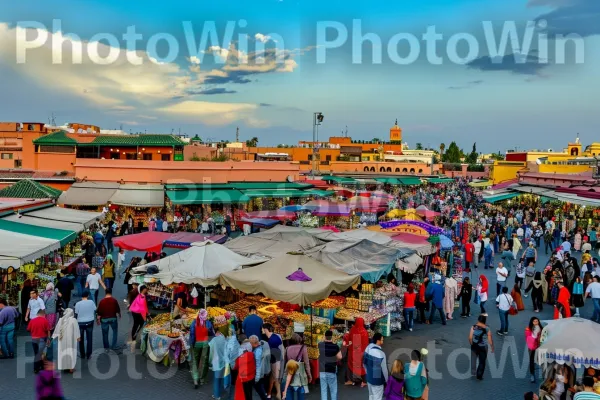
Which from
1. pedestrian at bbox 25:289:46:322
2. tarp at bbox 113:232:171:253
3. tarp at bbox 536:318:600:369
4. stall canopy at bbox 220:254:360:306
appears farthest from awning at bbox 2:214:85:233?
tarp at bbox 536:318:600:369

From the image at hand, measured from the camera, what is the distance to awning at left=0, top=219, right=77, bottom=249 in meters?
13.1

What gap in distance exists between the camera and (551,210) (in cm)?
3147

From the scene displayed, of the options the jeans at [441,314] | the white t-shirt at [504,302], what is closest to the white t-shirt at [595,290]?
the white t-shirt at [504,302]

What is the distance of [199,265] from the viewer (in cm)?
1058

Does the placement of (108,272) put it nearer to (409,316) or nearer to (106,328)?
(106,328)

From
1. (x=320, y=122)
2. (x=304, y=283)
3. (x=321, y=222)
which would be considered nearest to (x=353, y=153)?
(x=320, y=122)

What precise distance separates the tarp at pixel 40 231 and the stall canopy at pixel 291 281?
5788mm

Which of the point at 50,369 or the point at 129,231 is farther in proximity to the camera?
the point at 129,231

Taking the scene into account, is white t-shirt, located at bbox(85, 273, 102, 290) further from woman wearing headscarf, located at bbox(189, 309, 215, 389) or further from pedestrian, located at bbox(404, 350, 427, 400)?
pedestrian, located at bbox(404, 350, 427, 400)

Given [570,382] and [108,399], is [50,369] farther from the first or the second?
[570,382]

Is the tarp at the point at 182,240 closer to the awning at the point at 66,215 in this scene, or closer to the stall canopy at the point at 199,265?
the stall canopy at the point at 199,265

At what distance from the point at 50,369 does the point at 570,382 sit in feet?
22.1

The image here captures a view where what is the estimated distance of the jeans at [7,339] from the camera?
29.9ft

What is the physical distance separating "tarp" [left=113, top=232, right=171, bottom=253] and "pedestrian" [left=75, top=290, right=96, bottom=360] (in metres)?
4.90
